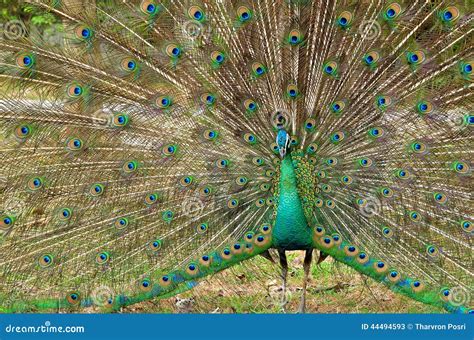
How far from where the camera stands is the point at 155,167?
3.95 metres

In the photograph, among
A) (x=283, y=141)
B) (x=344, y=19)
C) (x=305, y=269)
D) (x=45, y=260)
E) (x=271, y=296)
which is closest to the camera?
(x=283, y=141)

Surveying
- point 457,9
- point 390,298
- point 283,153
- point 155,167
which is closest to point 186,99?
point 155,167
